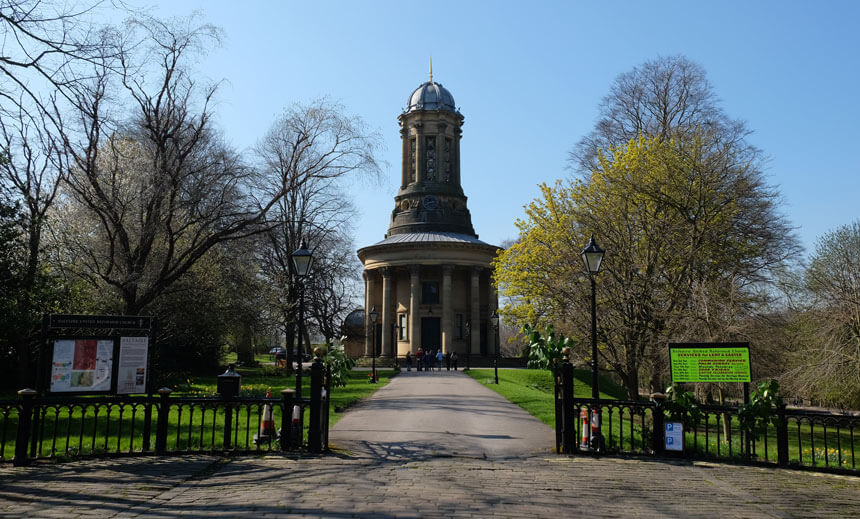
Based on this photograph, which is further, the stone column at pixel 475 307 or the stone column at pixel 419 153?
the stone column at pixel 419 153

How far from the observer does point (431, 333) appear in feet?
184

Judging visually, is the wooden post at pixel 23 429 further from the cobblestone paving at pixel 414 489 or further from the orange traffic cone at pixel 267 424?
the orange traffic cone at pixel 267 424

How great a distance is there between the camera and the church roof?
54.9 m

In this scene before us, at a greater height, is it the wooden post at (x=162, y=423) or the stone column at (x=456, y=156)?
the stone column at (x=456, y=156)

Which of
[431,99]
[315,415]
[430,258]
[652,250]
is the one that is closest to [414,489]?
[315,415]

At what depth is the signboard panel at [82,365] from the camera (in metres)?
10.8

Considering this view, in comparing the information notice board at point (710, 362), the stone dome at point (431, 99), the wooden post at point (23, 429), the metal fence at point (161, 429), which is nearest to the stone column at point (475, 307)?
the stone dome at point (431, 99)

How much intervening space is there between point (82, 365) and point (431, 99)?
5476 cm

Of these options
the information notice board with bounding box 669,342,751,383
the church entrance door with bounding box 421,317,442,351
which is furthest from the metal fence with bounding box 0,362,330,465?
the church entrance door with bounding box 421,317,442,351

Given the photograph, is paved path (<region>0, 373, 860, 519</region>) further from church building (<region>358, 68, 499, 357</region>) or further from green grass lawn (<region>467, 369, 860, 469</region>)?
church building (<region>358, 68, 499, 357</region>)

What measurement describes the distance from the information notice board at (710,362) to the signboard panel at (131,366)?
9.94 meters

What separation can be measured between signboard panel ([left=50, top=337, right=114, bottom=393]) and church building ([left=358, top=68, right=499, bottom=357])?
134ft

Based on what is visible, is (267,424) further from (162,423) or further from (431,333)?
(431,333)

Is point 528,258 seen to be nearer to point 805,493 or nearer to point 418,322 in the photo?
point 805,493
